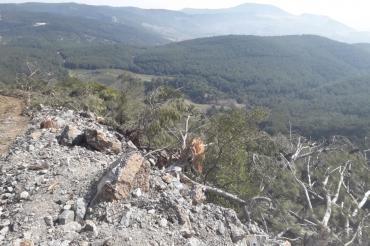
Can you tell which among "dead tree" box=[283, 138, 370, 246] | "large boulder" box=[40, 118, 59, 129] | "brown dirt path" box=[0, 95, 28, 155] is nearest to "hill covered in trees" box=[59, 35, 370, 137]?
"dead tree" box=[283, 138, 370, 246]

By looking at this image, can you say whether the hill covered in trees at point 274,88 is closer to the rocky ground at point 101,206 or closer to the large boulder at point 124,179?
the rocky ground at point 101,206

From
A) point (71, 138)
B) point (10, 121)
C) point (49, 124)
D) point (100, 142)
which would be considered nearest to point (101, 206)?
point (100, 142)

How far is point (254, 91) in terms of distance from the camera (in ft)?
531

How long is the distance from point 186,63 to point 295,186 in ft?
580

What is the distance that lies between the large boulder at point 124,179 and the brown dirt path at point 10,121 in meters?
4.37

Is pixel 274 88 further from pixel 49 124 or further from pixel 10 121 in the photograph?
pixel 49 124

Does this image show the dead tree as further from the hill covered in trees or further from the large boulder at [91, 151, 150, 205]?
the hill covered in trees

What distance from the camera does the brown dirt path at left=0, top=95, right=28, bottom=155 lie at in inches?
524

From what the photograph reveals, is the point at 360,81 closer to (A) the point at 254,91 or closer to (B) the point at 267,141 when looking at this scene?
(A) the point at 254,91

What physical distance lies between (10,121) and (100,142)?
5.30 meters

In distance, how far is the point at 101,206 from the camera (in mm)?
8883

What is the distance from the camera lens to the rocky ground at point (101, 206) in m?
8.05

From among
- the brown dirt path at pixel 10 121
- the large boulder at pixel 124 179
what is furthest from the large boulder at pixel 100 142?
the large boulder at pixel 124 179

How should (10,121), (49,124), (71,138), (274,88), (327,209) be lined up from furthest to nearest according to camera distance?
(274,88) → (10,121) → (49,124) → (327,209) → (71,138)
